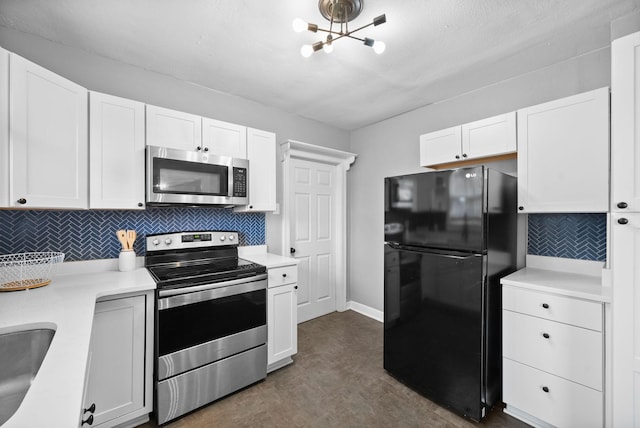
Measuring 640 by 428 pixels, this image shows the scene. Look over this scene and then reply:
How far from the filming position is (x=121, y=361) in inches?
67.4

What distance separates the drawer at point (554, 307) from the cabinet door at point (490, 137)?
1085 mm

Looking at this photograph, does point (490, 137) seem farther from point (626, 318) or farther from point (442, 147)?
point (626, 318)

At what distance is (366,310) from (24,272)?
132 inches

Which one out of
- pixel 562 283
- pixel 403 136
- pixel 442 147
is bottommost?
pixel 562 283

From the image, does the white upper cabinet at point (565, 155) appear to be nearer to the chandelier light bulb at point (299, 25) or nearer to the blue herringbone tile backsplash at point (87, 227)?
the chandelier light bulb at point (299, 25)

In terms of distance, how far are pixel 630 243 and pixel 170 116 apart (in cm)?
298

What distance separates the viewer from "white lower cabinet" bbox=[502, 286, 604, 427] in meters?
Result: 1.62

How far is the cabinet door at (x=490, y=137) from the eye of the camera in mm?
2170

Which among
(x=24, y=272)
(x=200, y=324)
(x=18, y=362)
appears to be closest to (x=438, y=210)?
(x=200, y=324)

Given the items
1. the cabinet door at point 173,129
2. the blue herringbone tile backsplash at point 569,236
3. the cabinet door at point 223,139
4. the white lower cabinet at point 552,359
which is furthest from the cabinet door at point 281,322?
the blue herringbone tile backsplash at point 569,236

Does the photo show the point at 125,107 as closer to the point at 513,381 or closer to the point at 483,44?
the point at 483,44

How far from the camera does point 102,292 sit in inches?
62.4

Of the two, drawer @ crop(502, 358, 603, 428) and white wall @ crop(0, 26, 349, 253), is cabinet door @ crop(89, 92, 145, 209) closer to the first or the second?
white wall @ crop(0, 26, 349, 253)

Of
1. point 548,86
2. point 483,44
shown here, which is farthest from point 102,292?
point 548,86
